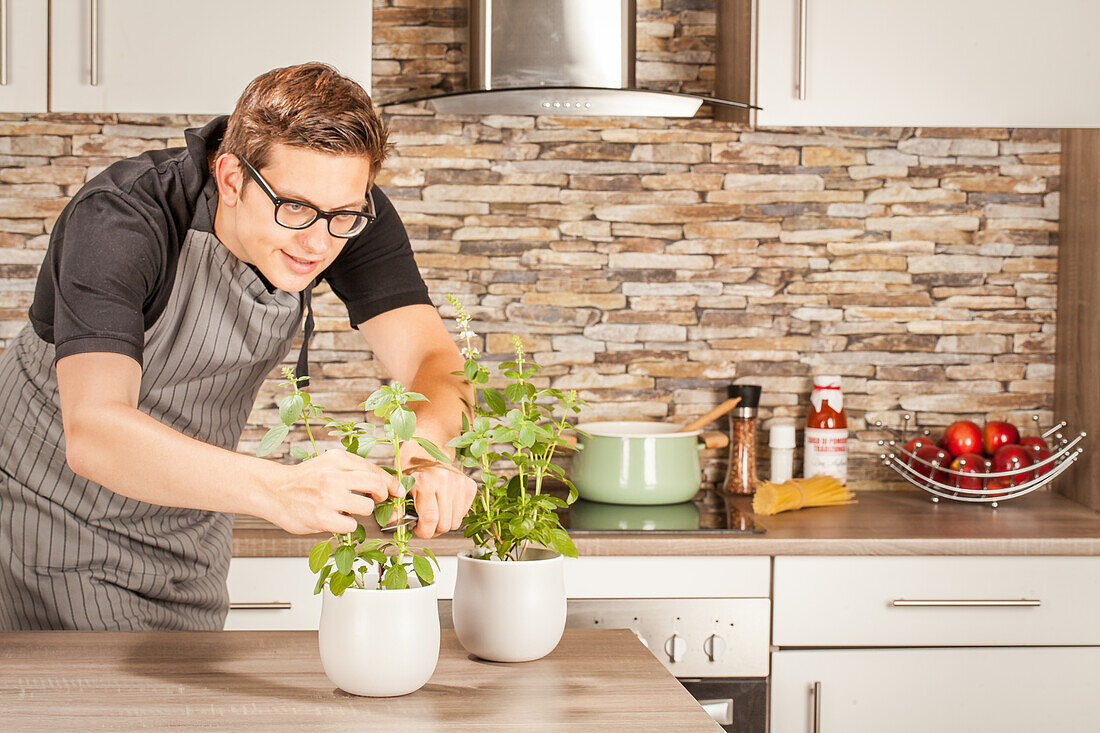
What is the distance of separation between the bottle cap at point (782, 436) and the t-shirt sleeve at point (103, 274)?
4.69 ft

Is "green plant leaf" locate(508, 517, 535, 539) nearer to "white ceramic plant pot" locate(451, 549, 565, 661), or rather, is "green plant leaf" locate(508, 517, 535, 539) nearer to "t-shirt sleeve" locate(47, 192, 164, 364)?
"white ceramic plant pot" locate(451, 549, 565, 661)

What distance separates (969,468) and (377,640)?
1.63 metres

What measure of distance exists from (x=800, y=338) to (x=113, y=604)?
5.07 ft

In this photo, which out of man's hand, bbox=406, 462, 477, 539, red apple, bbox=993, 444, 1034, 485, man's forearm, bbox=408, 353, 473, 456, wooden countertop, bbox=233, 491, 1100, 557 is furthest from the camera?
red apple, bbox=993, 444, 1034, 485

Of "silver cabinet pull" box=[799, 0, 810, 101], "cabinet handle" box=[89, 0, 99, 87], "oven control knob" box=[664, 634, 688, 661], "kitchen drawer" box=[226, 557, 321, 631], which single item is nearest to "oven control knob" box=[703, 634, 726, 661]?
"oven control knob" box=[664, 634, 688, 661]

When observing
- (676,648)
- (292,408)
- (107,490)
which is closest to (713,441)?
(676,648)

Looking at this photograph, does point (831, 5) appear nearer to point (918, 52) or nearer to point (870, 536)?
point (918, 52)

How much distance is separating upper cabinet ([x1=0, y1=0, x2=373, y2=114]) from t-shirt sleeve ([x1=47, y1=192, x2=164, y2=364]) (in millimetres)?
840

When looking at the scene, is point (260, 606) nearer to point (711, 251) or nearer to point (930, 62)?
point (711, 251)

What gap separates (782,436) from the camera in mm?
2273

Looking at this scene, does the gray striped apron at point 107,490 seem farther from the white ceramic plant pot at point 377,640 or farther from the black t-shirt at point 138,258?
the white ceramic plant pot at point 377,640

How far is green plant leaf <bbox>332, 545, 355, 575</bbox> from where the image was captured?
885mm

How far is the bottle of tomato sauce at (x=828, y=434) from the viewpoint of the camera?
7.48ft

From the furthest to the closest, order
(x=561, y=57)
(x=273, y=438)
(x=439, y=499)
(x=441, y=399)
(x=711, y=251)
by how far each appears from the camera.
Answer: (x=711, y=251) → (x=561, y=57) → (x=441, y=399) → (x=439, y=499) → (x=273, y=438)
